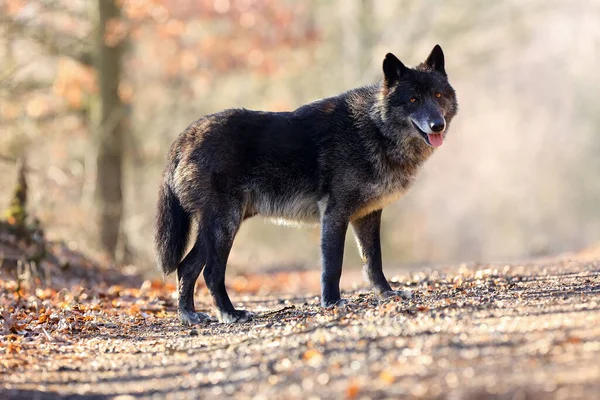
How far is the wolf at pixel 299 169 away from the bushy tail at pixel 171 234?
10 millimetres

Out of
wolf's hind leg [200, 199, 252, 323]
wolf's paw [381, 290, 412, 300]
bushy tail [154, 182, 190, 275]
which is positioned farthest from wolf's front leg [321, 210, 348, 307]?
bushy tail [154, 182, 190, 275]

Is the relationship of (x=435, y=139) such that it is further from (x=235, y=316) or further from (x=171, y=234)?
(x=171, y=234)

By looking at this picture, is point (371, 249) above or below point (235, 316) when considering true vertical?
above

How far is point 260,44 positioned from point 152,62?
12.7 ft

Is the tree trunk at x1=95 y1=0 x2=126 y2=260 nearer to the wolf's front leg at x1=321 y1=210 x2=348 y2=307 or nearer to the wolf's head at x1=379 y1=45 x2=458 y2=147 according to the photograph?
the wolf's front leg at x1=321 y1=210 x2=348 y2=307

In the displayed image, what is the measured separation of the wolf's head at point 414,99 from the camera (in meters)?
7.93

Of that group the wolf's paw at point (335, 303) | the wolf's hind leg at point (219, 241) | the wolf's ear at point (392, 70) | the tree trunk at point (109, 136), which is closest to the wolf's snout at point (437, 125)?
the wolf's ear at point (392, 70)

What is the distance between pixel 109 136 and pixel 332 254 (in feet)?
31.8

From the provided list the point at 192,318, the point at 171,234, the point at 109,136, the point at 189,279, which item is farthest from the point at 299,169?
the point at 109,136

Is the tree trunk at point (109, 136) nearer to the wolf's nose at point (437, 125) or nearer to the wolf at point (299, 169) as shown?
the wolf at point (299, 169)

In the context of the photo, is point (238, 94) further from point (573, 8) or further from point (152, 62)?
point (573, 8)

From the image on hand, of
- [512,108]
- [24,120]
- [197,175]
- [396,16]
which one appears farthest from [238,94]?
[197,175]

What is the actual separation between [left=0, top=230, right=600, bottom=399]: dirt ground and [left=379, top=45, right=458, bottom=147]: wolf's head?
5.36ft

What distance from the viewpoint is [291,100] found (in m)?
29.7
